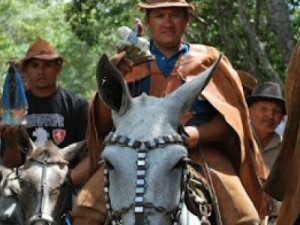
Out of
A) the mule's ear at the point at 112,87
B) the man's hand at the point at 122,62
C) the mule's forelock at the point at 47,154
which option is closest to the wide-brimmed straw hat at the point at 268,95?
the mule's forelock at the point at 47,154

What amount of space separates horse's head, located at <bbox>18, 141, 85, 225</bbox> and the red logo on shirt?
96 cm

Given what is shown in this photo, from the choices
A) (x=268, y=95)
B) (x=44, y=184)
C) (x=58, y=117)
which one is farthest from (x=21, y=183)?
(x=268, y=95)

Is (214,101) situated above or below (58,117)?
above

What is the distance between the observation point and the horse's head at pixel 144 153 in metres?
→ 6.80

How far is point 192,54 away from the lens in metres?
8.64

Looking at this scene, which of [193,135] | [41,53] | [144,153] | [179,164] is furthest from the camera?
[41,53]

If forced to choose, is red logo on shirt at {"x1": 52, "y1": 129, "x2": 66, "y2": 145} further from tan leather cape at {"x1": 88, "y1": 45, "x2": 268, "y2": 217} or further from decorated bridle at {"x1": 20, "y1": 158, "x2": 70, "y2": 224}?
tan leather cape at {"x1": 88, "y1": 45, "x2": 268, "y2": 217}

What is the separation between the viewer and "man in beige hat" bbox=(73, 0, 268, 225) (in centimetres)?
823

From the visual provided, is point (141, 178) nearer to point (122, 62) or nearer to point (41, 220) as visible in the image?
point (122, 62)

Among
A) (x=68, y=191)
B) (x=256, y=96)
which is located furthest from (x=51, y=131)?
(x=256, y=96)

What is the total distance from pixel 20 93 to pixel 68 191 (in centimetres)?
98

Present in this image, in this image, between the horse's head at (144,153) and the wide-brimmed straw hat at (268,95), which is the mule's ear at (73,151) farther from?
the wide-brimmed straw hat at (268,95)

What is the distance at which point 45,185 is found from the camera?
31.1ft

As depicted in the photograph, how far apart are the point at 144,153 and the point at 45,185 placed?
277 centimetres
